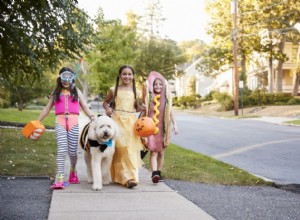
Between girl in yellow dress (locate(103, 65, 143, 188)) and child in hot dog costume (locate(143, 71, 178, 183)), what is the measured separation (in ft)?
0.73

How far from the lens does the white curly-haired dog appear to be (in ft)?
21.6

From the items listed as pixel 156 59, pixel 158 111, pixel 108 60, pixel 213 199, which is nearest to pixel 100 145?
pixel 158 111

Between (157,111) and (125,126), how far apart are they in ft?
2.13

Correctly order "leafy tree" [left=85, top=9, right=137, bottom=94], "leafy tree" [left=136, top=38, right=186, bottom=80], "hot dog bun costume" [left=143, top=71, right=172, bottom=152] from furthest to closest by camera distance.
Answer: "leafy tree" [left=136, top=38, right=186, bottom=80] → "leafy tree" [left=85, top=9, right=137, bottom=94] → "hot dog bun costume" [left=143, top=71, right=172, bottom=152]

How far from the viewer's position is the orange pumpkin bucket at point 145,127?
6.98 meters

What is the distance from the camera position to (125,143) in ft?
23.8

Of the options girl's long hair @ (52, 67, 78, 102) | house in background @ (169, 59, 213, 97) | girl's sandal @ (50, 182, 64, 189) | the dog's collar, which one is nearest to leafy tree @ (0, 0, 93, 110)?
girl's long hair @ (52, 67, 78, 102)

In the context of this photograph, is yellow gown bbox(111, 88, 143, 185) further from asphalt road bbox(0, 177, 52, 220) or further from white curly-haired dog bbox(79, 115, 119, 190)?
asphalt road bbox(0, 177, 52, 220)

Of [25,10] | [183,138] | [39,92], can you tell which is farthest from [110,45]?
[25,10]

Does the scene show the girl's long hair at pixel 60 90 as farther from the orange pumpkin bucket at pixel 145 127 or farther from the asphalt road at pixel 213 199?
the asphalt road at pixel 213 199

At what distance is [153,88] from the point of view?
7668mm

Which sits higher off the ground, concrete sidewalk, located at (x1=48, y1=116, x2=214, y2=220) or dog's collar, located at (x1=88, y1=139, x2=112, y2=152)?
dog's collar, located at (x1=88, y1=139, x2=112, y2=152)

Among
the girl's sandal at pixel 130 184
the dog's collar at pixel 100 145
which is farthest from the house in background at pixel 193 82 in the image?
the dog's collar at pixel 100 145

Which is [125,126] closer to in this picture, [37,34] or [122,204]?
[122,204]
